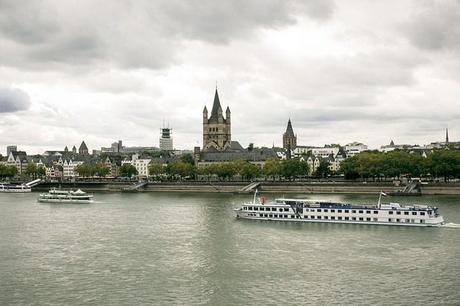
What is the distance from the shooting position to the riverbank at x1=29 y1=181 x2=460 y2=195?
89.8m

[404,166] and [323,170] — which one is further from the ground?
[404,166]

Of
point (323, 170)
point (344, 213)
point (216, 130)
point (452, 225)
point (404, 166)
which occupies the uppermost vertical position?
point (216, 130)

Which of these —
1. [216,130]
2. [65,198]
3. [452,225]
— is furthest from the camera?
[216,130]

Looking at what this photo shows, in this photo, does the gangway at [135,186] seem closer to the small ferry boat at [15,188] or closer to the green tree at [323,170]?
the small ferry boat at [15,188]

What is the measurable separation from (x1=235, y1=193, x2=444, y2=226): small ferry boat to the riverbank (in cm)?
3394

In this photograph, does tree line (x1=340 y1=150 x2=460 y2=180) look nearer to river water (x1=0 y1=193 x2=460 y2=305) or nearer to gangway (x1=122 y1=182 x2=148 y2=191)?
gangway (x1=122 y1=182 x2=148 y2=191)

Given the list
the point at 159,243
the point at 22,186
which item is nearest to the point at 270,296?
the point at 159,243

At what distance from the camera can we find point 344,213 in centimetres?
5734

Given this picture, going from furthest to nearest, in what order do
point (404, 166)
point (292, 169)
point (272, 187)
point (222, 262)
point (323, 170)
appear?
point (323, 170) → point (292, 169) → point (404, 166) → point (272, 187) → point (222, 262)

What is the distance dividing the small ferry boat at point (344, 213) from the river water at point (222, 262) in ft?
4.85

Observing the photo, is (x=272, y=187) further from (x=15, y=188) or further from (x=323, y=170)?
(x=15, y=188)

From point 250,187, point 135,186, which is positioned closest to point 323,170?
point 250,187

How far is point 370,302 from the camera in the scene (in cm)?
2961

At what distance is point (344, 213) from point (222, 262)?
21.5 metres
